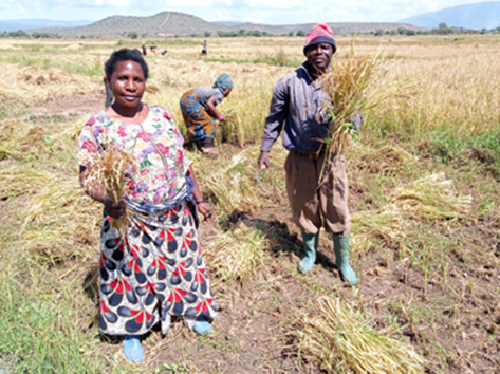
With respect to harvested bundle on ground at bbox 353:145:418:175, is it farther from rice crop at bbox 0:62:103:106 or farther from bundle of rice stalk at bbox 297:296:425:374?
rice crop at bbox 0:62:103:106

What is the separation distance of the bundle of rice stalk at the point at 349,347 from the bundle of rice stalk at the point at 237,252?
756 mm

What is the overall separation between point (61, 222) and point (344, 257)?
253 centimetres

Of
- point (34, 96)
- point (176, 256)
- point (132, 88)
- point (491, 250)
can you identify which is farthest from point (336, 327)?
point (34, 96)

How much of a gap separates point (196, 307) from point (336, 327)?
810 millimetres

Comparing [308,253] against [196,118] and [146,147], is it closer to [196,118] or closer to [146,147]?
[146,147]

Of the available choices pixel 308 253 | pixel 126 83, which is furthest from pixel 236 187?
pixel 126 83

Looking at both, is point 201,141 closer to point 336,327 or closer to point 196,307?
point 196,307

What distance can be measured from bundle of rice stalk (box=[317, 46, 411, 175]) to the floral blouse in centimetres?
87

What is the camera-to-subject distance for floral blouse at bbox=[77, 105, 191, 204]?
61.7 inches

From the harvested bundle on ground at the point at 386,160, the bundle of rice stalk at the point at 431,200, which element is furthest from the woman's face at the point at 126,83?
the harvested bundle on ground at the point at 386,160

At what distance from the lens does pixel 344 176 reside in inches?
89.8

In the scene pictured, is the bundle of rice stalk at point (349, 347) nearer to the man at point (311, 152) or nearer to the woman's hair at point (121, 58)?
the man at point (311, 152)

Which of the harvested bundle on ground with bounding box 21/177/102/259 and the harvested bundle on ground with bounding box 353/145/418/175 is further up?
the harvested bundle on ground with bounding box 353/145/418/175

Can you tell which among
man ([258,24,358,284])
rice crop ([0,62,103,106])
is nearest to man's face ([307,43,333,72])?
man ([258,24,358,284])
